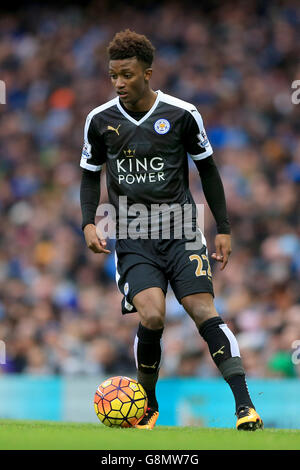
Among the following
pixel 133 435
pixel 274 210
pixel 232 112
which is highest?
pixel 232 112

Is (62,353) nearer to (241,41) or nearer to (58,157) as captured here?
(58,157)

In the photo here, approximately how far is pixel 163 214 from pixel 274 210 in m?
6.91

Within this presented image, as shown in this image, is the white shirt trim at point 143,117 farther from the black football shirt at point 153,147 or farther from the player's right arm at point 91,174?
the player's right arm at point 91,174

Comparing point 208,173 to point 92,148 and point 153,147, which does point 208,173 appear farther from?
point 92,148

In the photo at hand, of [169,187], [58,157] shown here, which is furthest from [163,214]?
[58,157]

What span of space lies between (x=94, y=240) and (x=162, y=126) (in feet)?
2.83

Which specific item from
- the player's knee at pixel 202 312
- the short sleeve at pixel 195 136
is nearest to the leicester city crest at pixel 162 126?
the short sleeve at pixel 195 136

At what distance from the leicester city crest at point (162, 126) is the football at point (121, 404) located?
1.67 meters

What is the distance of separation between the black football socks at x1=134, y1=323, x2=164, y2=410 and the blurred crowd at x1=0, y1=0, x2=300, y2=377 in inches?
149

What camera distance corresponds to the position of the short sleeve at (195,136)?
6164mm

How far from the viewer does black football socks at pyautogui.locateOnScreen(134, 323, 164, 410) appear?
20.0ft

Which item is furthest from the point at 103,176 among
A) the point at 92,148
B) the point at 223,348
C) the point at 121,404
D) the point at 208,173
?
the point at 223,348

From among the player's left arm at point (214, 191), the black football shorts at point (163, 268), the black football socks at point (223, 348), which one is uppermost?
the player's left arm at point (214, 191)

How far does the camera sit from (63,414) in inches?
427
